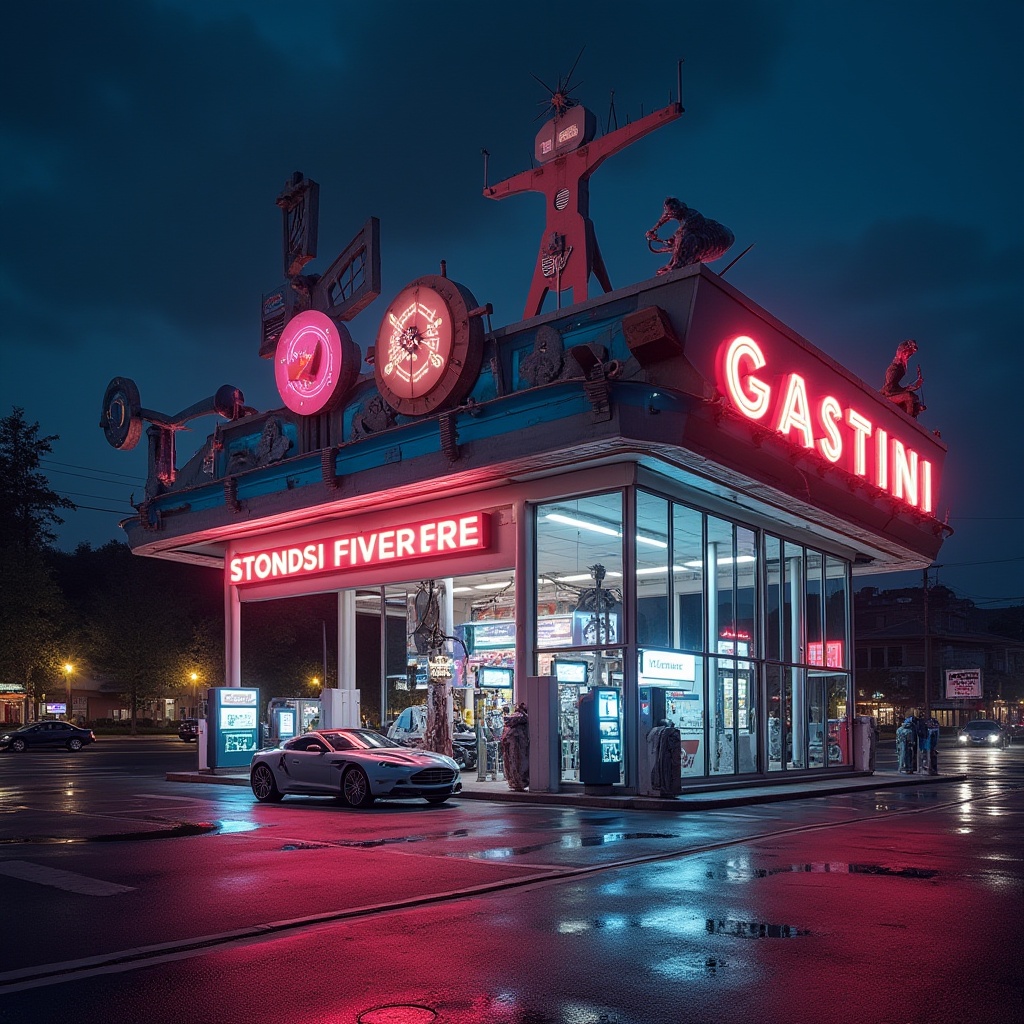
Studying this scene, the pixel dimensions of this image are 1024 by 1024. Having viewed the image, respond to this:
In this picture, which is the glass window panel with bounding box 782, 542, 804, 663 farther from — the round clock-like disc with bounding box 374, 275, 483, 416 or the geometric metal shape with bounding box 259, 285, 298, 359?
the geometric metal shape with bounding box 259, 285, 298, 359

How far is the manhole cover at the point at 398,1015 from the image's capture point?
18.5 ft

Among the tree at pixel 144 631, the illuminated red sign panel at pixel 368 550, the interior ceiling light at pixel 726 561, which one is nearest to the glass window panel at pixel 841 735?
the interior ceiling light at pixel 726 561

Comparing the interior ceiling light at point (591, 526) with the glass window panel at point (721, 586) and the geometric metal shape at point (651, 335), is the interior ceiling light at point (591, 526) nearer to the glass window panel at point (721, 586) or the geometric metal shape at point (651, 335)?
the glass window panel at point (721, 586)

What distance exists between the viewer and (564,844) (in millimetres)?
13070

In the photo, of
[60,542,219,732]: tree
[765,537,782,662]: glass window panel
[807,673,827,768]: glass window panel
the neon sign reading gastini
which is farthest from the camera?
[60,542,219,732]: tree

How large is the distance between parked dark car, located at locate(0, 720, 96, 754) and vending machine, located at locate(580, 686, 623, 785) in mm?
36899

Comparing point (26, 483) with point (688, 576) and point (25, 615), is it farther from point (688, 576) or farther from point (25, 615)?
point (688, 576)

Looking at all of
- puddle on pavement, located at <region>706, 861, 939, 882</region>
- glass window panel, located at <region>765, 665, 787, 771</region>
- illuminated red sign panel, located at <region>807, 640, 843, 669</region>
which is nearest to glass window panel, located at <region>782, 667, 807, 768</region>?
glass window panel, located at <region>765, 665, 787, 771</region>

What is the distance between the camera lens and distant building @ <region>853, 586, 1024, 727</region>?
92.4 metres

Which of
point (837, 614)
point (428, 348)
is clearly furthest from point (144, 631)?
point (428, 348)

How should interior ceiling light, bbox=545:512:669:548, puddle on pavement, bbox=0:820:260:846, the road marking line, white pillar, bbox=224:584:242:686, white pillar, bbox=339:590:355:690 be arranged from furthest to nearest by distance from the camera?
white pillar, bbox=224:584:242:686 → white pillar, bbox=339:590:355:690 → interior ceiling light, bbox=545:512:669:548 → puddle on pavement, bbox=0:820:260:846 → the road marking line

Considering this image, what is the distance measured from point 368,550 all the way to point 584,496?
628cm

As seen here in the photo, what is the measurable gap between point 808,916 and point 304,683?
68506 mm

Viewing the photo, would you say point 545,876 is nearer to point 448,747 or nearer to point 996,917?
point 996,917
